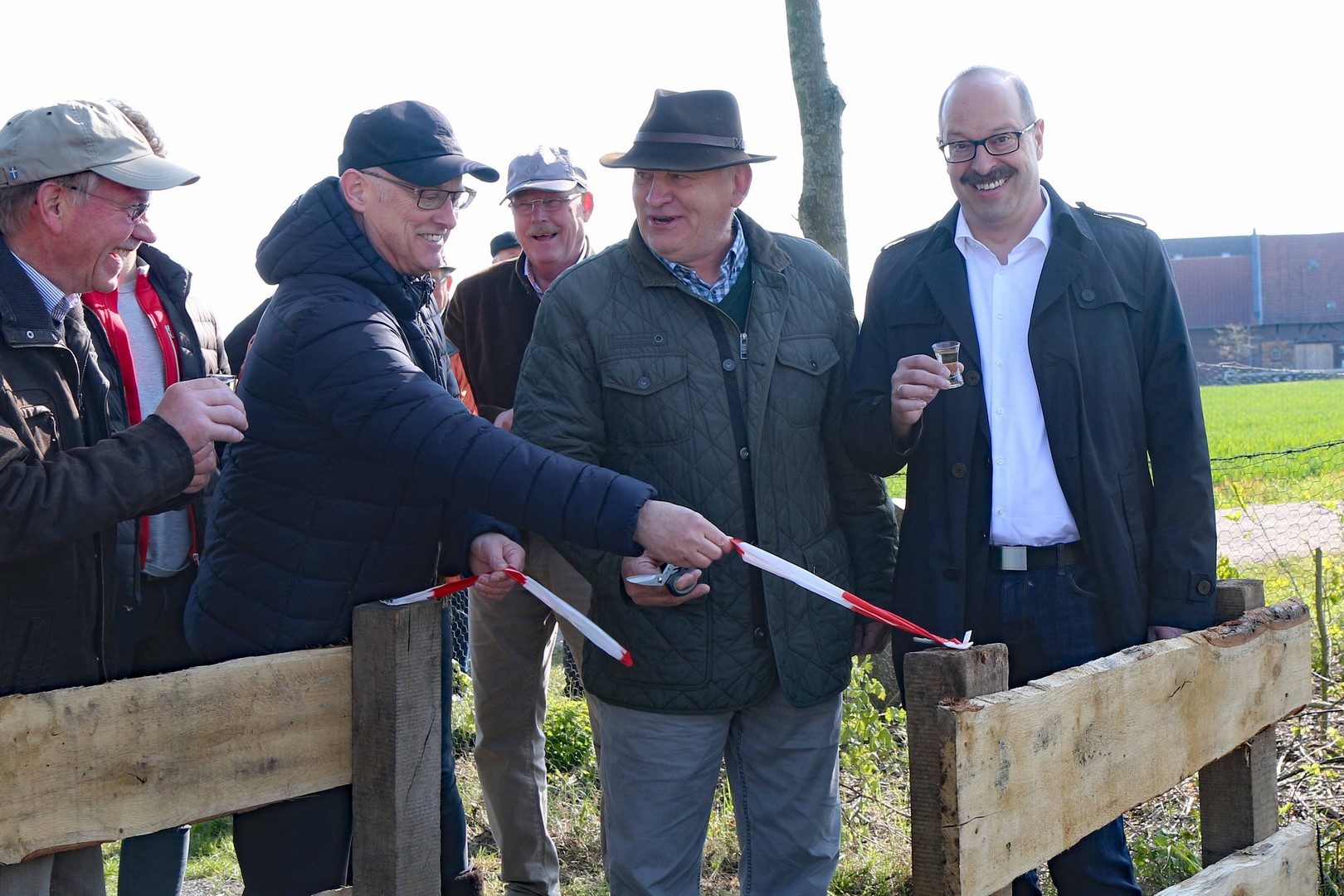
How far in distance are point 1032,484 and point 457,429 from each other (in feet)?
4.40

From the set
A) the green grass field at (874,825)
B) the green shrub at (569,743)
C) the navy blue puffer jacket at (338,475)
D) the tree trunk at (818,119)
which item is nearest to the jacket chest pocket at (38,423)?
the navy blue puffer jacket at (338,475)

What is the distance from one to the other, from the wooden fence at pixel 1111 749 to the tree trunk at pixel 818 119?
9.77 ft

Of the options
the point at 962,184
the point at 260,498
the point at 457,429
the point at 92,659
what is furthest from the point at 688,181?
the point at 92,659

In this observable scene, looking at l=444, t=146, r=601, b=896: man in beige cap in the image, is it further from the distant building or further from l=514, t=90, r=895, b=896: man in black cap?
the distant building

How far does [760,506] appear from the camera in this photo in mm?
2629

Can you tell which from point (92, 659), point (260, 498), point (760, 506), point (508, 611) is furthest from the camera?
point (508, 611)

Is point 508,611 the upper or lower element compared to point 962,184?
lower

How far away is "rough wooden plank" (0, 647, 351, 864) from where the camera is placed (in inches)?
66.3

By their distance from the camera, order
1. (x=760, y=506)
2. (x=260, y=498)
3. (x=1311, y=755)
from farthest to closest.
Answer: (x=1311, y=755) → (x=760, y=506) → (x=260, y=498)

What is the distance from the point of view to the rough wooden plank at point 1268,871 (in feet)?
7.72

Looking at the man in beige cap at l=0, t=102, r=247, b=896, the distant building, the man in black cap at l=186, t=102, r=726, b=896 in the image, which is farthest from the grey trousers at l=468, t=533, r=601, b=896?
the distant building

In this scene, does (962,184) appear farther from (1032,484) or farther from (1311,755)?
(1311,755)

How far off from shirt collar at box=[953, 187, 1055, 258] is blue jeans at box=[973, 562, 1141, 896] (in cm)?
76

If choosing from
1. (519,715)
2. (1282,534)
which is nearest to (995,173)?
(519,715)
